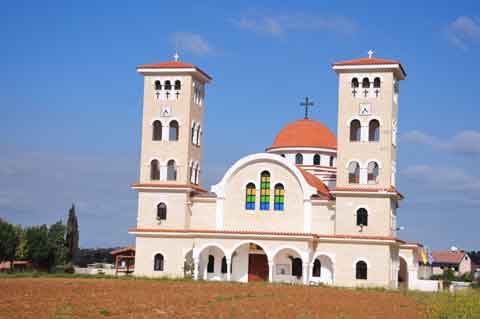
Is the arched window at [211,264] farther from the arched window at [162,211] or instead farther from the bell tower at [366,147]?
the bell tower at [366,147]

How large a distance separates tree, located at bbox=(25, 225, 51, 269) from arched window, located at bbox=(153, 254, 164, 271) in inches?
695

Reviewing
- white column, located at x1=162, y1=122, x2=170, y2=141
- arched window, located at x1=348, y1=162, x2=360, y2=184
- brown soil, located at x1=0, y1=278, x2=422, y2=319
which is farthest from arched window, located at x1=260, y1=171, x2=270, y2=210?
brown soil, located at x1=0, y1=278, x2=422, y2=319

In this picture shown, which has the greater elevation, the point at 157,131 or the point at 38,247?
the point at 157,131

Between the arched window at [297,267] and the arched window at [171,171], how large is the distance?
8879mm

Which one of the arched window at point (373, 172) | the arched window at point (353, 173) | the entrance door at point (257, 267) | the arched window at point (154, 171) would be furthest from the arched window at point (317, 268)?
the arched window at point (154, 171)

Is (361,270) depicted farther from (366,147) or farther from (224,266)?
(224,266)

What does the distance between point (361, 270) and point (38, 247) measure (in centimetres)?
2908

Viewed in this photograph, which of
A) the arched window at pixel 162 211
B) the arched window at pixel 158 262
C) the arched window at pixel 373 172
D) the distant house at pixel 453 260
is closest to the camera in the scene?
the arched window at pixel 373 172

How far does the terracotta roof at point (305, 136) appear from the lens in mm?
62312

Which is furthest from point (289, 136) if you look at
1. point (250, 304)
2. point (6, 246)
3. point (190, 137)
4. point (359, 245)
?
point (250, 304)

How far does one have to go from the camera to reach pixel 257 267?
55.6 m

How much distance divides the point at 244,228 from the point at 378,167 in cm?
858

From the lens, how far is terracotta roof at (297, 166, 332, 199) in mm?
54978

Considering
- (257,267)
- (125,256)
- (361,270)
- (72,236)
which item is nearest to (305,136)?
(257,267)
